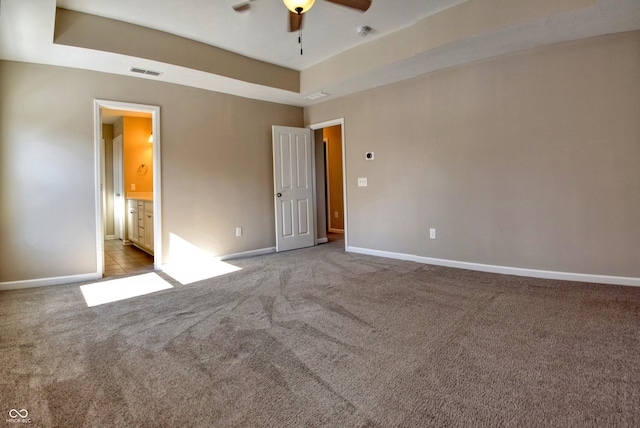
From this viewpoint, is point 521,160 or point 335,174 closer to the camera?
point 521,160

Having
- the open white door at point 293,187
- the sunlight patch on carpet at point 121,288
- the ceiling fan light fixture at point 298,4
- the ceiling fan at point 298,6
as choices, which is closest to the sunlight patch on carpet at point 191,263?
the sunlight patch on carpet at point 121,288

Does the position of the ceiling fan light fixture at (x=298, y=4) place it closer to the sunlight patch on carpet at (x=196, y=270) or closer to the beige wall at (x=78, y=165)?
the beige wall at (x=78, y=165)

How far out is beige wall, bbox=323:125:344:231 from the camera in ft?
25.3

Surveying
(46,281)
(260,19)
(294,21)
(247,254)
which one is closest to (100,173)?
(46,281)

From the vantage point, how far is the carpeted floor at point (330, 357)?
1.45m

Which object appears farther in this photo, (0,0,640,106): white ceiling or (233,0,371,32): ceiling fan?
(0,0,640,106): white ceiling

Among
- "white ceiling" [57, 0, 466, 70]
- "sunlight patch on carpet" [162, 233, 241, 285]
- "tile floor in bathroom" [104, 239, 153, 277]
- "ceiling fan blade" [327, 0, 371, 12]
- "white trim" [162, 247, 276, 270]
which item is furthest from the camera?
"white trim" [162, 247, 276, 270]

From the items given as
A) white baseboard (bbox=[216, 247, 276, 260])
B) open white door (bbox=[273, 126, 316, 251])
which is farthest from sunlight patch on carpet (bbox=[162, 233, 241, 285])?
open white door (bbox=[273, 126, 316, 251])

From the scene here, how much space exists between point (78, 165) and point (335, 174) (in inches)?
203

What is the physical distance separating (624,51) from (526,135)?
1.04 meters

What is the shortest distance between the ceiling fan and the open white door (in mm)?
2421

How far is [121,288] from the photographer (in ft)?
11.3

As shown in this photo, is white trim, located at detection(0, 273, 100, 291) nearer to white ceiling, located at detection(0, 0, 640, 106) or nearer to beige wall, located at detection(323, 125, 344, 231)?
white ceiling, located at detection(0, 0, 640, 106)

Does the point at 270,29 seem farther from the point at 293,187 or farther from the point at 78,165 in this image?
the point at 78,165
